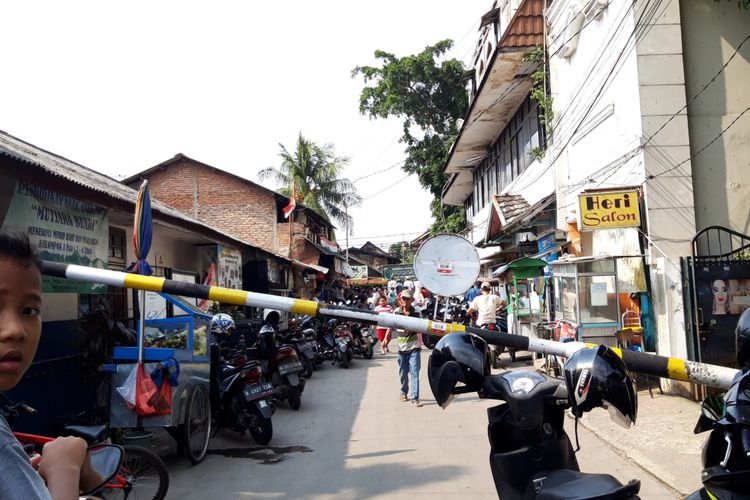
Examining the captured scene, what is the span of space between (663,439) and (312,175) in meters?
29.5

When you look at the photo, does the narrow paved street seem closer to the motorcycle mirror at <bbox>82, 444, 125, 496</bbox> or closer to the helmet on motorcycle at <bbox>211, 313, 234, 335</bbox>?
the helmet on motorcycle at <bbox>211, 313, 234, 335</bbox>

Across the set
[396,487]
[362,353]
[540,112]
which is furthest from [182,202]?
[396,487]

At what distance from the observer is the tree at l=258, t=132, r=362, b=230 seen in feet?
110

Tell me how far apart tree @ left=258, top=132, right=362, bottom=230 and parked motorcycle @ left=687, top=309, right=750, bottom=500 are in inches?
1210

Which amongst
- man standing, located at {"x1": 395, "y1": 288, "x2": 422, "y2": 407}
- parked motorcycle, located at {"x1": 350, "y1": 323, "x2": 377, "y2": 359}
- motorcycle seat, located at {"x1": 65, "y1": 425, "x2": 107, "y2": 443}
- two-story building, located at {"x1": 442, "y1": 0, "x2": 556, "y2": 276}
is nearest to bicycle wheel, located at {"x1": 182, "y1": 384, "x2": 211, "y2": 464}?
motorcycle seat, located at {"x1": 65, "y1": 425, "x2": 107, "y2": 443}

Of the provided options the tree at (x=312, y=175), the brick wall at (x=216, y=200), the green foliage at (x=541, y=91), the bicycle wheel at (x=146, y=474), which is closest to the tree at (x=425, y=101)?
the tree at (x=312, y=175)

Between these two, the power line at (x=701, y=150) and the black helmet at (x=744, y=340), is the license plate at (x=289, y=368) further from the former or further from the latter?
the black helmet at (x=744, y=340)

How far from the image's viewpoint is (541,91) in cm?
1434

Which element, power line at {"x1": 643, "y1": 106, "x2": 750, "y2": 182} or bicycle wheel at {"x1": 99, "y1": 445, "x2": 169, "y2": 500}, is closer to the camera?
bicycle wheel at {"x1": 99, "y1": 445, "x2": 169, "y2": 500}

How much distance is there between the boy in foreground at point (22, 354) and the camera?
3.58 ft

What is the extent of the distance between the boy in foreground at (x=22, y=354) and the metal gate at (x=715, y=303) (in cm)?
838

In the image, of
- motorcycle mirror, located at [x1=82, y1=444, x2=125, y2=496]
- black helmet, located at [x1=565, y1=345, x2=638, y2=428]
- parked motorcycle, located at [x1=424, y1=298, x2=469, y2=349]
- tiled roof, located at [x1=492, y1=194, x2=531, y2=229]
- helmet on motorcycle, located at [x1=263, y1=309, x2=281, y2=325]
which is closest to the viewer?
black helmet, located at [x1=565, y1=345, x2=638, y2=428]

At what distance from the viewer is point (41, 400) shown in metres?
5.99

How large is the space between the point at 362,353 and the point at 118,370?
10448 millimetres
